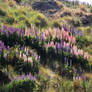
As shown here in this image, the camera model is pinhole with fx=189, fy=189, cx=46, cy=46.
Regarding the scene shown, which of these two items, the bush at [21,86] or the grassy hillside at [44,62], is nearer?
the bush at [21,86]

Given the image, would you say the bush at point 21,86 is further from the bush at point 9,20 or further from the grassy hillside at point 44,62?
the bush at point 9,20

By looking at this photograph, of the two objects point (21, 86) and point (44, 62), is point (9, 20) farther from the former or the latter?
point (21, 86)

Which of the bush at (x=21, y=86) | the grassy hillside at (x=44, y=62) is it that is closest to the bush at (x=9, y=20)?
the grassy hillside at (x=44, y=62)

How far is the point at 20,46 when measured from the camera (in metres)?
7.63

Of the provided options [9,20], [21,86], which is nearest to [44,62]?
[21,86]

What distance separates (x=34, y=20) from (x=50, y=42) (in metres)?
4.09

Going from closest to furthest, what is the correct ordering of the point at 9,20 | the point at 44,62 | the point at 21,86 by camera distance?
1. the point at 21,86
2. the point at 44,62
3. the point at 9,20

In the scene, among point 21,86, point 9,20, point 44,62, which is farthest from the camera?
point 9,20

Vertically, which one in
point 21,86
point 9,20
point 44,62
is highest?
point 9,20

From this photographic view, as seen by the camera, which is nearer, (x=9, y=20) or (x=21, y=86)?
(x=21, y=86)

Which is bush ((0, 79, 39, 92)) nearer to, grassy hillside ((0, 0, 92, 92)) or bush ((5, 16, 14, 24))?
grassy hillside ((0, 0, 92, 92))

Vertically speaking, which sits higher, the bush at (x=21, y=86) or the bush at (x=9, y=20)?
the bush at (x=9, y=20)

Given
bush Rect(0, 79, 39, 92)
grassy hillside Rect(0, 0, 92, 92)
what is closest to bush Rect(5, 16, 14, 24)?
grassy hillside Rect(0, 0, 92, 92)

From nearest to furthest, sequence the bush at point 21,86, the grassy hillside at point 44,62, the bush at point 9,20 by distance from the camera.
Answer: the bush at point 21,86 → the grassy hillside at point 44,62 → the bush at point 9,20
